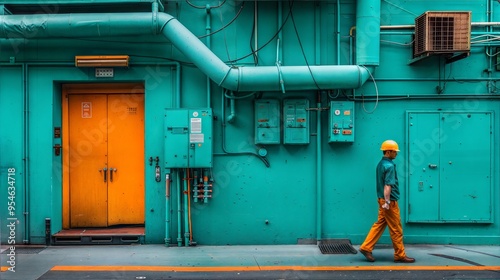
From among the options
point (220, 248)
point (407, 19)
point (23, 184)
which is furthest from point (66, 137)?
point (407, 19)

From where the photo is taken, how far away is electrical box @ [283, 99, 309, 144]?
7.01m

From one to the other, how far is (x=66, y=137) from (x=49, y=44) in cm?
178

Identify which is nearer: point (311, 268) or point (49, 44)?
point (311, 268)

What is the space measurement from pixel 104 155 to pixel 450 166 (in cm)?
673

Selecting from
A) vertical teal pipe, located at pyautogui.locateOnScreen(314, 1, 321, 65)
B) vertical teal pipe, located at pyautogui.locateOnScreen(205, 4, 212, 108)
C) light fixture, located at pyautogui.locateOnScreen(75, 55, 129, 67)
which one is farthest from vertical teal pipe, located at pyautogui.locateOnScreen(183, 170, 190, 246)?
vertical teal pipe, located at pyautogui.locateOnScreen(314, 1, 321, 65)

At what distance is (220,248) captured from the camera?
697 centimetres

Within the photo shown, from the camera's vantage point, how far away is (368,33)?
22.4ft

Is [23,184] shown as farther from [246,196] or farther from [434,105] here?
[434,105]

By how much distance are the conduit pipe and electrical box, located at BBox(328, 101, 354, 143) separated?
1.39ft

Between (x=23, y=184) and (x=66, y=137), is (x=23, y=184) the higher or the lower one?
the lower one

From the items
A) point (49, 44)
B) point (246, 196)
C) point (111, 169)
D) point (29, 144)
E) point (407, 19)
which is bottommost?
point (246, 196)

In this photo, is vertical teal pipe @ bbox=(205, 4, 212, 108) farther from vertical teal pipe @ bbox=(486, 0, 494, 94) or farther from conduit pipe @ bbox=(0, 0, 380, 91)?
vertical teal pipe @ bbox=(486, 0, 494, 94)

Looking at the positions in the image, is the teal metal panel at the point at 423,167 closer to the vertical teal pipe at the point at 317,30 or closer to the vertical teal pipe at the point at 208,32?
the vertical teal pipe at the point at 317,30

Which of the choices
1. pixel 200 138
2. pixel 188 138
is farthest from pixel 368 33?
pixel 188 138
